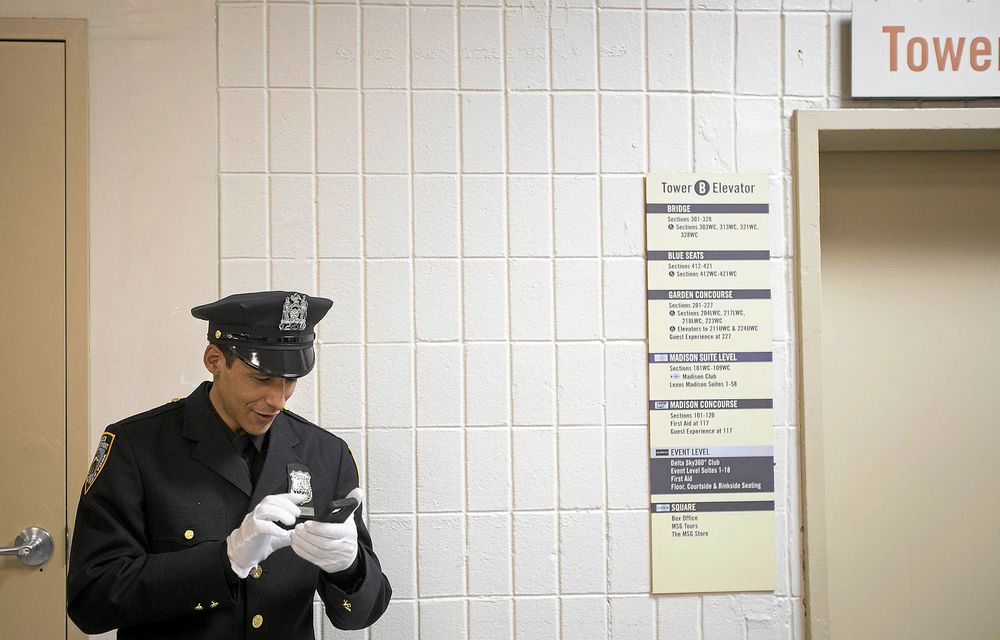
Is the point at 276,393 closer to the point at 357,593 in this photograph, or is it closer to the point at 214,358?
the point at 214,358

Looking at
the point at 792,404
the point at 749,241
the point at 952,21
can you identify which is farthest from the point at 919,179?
the point at 792,404

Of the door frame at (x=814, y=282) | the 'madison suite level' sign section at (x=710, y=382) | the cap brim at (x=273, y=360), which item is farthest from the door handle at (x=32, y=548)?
the door frame at (x=814, y=282)

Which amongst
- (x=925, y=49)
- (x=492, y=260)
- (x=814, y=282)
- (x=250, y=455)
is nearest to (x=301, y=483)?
(x=250, y=455)

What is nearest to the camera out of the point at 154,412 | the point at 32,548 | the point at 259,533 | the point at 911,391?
the point at 259,533

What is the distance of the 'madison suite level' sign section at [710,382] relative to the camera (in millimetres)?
2084

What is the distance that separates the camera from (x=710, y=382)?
6.91 ft

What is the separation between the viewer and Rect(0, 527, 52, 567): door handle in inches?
75.7

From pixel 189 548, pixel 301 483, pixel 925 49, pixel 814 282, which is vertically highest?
pixel 925 49

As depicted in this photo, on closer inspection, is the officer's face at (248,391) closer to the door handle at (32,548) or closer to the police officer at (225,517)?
the police officer at (225,517)

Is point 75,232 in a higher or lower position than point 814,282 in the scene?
higher

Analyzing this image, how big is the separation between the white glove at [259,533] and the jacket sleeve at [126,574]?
34 mm

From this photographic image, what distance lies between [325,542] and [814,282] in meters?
1.46

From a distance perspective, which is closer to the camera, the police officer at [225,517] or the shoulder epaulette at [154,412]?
the police officer at [225,517]

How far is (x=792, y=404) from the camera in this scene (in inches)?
83.8
